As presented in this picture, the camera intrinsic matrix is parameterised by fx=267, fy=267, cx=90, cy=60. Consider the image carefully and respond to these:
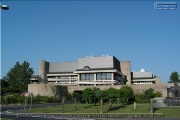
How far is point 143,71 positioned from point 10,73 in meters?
65.2

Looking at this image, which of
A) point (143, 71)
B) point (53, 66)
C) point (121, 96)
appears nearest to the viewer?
point (121, 96)

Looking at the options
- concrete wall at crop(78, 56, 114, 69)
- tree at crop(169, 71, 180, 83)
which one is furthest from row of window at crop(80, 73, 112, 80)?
tree at crop(169, 71, 180, 83)

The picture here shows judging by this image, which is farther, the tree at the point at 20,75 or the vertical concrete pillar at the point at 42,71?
the vertical concrete pillar at the point at 42,71

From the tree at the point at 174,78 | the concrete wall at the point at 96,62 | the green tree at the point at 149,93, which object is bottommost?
the green tree at the point at 149,93

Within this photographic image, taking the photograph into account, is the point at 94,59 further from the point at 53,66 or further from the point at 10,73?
the point at 10,73

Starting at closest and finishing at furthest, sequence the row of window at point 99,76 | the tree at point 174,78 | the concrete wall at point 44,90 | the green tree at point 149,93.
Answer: the green tree at point 149,93 < the concrete wall at point 44,90 < the row of window at point 99,76 < the tree at point 174,78

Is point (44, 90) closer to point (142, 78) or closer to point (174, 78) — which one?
point (142, 78)

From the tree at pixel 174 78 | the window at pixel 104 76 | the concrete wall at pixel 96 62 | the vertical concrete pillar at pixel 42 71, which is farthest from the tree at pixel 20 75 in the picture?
the tree at pixel 174 78

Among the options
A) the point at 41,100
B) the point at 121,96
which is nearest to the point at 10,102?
the point at 41,100

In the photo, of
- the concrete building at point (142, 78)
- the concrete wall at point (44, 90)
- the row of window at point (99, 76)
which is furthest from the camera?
the concrete building at point (142, 78)

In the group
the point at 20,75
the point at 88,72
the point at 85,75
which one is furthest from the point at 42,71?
the point at 88,72

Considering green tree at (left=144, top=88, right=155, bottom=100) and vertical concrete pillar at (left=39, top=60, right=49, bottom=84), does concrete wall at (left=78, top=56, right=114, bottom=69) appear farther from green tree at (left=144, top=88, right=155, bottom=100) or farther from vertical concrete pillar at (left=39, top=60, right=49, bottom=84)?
green tree at (left=144, top=88, right=155, bottom=100)

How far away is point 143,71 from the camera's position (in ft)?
439

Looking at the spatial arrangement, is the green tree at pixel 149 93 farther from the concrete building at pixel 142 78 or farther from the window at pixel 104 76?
the concrete building at pixel 142 78
